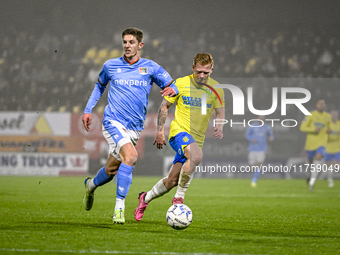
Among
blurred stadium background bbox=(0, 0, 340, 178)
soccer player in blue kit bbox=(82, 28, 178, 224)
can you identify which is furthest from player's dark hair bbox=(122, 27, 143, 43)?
blurred stadium background bbox=(0, 0, 340, 178)

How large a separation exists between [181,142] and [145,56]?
11238mm

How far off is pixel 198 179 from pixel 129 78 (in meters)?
10.5

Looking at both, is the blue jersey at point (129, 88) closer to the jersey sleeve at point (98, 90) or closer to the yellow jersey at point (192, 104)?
the jersey sleeve at point (98, 90)

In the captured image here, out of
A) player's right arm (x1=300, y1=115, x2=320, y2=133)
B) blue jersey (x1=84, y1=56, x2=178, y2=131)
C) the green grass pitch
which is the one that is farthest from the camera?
player's right arm (x1=300, y1=115, x2=320, y2=133)

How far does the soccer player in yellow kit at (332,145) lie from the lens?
1238cm

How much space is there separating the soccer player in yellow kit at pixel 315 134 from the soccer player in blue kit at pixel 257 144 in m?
1.19

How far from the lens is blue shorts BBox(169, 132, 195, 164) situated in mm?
5441

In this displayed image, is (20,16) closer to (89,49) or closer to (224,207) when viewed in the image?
(89,49)

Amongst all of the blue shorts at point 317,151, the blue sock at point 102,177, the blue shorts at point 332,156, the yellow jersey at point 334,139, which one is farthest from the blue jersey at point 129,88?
the blue shorts at point 332,156

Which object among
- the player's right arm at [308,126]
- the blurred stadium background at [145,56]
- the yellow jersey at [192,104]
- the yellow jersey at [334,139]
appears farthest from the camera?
the blurred stadium background at [145,56]

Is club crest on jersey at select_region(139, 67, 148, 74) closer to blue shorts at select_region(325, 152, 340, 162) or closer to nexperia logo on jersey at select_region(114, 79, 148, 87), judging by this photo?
nexperia logo on jersey at select_region(114, 79, 148, 87)

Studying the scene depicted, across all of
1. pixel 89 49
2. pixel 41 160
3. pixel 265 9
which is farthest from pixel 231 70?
pixel 41 160

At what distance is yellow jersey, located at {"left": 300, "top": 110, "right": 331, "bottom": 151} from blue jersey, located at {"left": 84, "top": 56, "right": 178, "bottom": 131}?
6190 millimetres

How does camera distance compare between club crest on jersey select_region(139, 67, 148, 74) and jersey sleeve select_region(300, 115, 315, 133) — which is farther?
jersey sleeve select_region(300, 115, 315, 133)
